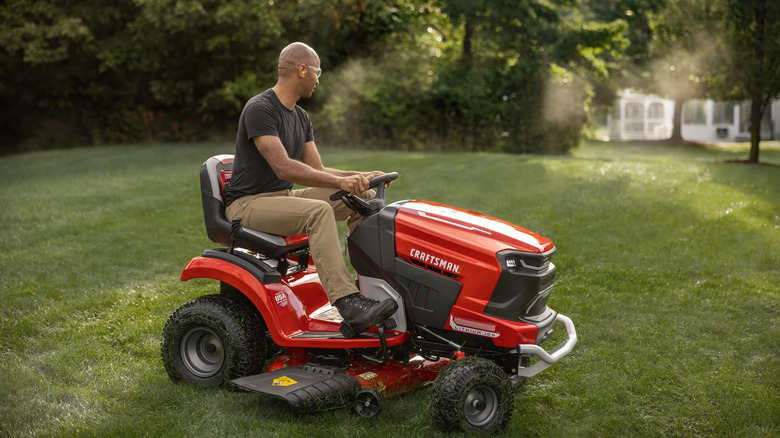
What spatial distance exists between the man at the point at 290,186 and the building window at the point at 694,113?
35.6 metres

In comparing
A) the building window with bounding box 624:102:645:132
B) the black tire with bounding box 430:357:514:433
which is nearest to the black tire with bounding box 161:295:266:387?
the black tire with bounding box 430:357:514:433

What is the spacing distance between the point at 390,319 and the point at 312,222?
66 centimetres

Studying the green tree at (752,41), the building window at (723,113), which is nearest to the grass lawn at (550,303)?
the green tree at (752,41)

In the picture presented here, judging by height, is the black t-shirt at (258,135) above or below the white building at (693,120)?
above

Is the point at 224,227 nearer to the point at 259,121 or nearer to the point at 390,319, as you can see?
the point at 259,121

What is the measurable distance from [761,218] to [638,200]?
1567mm

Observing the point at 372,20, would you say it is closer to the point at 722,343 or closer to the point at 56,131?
the point at 56,131

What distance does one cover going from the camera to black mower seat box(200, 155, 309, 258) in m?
4.33

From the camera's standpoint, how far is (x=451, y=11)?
2072cm

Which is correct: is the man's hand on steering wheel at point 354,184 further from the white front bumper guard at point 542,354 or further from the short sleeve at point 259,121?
the white front bumper guard at point 542,354

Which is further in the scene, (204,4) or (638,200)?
(204,4)

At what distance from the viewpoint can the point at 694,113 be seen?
3697 centimetres

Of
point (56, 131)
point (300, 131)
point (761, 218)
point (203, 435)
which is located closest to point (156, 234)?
point (300, 131)

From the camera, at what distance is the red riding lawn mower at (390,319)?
12.6 feet
